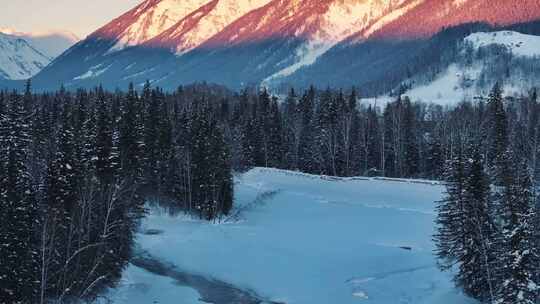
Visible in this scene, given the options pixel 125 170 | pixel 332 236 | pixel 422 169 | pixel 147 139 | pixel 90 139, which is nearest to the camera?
pixel 90 139

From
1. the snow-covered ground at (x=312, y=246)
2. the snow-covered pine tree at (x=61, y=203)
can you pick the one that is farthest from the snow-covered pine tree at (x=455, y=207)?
the snow-covered pine tree at (x=61, y=203)

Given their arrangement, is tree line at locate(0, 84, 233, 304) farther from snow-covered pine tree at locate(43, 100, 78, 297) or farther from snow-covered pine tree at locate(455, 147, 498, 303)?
snow-covered pine tree at locate(455, 147, 498, 303)

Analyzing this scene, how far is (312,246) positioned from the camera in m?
54.2

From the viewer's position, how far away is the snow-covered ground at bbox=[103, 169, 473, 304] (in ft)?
140

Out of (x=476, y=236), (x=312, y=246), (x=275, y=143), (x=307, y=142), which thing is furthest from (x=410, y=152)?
(x=476, y=236)

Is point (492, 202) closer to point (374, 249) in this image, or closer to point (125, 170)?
point (374, 249)

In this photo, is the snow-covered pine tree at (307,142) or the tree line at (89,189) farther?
the snow-covered pine tree at (307,142)

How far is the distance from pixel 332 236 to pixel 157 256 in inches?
554

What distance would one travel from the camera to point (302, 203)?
2813 inches

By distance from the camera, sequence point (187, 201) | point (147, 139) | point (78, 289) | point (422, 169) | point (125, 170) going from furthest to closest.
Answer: point (422, 169) < point (147, 139) < point (187, 201) < point (125, 170) < point (78, 289)

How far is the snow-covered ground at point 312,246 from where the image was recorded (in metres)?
42.7

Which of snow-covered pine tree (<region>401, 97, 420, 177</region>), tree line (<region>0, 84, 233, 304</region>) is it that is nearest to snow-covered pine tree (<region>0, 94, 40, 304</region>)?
tree line (<region>0, 84, 233, 304</region>)

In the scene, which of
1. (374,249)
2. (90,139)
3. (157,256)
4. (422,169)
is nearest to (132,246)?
(157,256)

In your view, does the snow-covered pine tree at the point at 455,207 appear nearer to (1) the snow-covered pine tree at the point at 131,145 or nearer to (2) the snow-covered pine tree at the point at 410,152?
(1) the snow-covered pine tree at the point at 131,145
